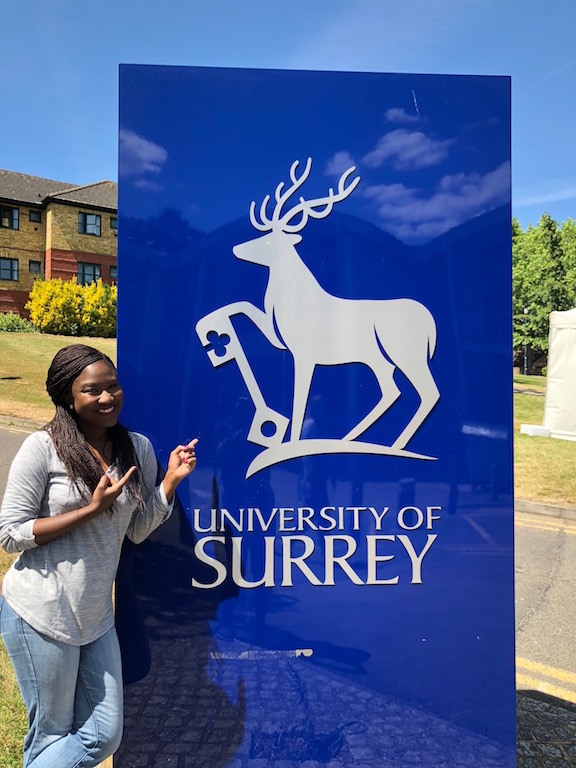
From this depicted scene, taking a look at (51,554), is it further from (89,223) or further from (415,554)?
(89,223)

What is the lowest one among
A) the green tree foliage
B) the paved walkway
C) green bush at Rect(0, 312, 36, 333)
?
the paved walkway

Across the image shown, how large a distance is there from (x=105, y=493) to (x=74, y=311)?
26305 millimetres

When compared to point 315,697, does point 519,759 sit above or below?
below

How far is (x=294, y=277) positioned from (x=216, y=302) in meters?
0.33

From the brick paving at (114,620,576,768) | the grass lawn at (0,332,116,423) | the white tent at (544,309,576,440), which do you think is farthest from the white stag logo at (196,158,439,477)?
the grass lawn at (0,332,116,423)

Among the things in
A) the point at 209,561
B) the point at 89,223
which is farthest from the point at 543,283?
the point at 209,561

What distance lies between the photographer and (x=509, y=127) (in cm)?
239

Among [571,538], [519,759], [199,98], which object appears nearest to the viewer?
[199,98]

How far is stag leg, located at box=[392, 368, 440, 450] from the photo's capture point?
7.82 ft

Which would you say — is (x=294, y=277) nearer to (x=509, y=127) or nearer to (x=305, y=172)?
(x=305, y=172)

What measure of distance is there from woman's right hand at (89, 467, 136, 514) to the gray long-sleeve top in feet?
0.18

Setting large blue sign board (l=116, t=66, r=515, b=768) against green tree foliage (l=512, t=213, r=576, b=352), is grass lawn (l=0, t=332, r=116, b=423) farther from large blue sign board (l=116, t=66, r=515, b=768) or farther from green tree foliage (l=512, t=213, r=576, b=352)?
green tree foliage (l=512, t=213, r=576, b=352)

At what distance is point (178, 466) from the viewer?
7.06 ft

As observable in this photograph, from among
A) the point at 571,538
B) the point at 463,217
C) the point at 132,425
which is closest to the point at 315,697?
the point at 132,425
